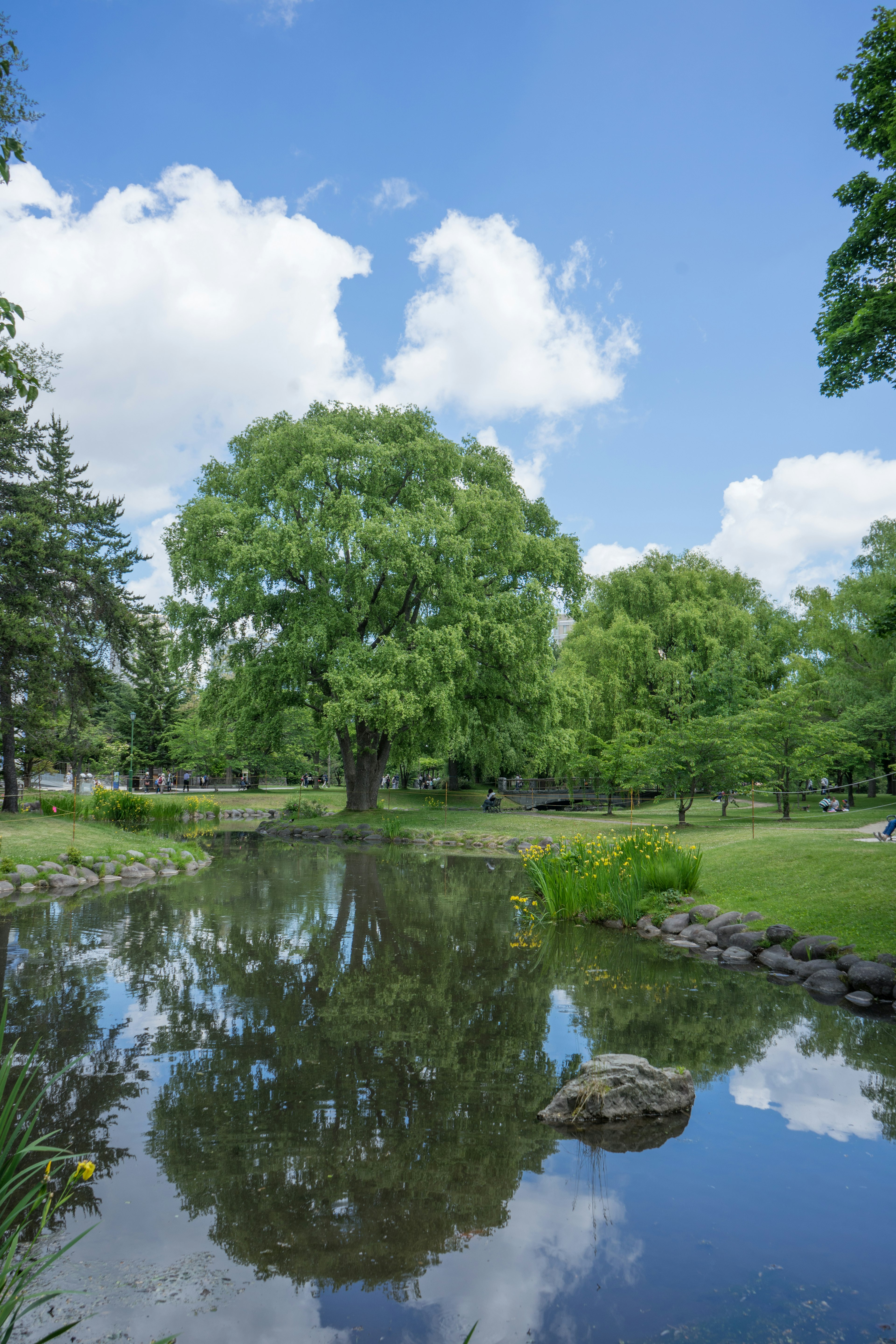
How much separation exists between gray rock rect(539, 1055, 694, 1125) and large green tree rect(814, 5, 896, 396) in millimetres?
9126

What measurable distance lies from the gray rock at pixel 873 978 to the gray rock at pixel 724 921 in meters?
2.13

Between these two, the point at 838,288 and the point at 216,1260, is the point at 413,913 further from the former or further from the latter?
the point at 838,288

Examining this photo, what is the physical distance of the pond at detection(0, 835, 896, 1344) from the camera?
3.35 m

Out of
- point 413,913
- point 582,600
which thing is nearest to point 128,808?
point 413,913

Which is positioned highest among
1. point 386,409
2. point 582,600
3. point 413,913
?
point 386,409

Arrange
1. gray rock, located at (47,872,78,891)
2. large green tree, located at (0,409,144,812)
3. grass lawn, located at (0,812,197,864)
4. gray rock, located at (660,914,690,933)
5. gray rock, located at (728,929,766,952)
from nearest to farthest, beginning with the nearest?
gray rock, located at (728,929,766,952) → gray rock, located at (660,914,690,933) → gray rock, located at (47,872,78,891) → grass lawn, located at (0,812,197,864) → large green tree, located at (0,409,144,812)

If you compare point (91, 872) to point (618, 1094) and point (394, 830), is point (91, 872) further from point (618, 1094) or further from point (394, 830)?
point (618, 1094)

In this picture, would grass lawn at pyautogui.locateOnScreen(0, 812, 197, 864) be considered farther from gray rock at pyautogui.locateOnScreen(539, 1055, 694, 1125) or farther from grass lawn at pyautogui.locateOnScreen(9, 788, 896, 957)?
gray rock at pyautogui.locateOnScreen(539, 1055, 694, 1125)

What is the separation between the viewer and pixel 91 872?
591 inches

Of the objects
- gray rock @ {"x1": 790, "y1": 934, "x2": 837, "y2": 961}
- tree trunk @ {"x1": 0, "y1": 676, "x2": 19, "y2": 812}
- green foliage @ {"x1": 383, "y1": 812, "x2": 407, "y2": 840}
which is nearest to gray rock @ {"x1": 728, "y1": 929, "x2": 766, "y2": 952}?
gray rock @ {"x1": 790, "y1": 934, "x2": 837, "y2": 961}

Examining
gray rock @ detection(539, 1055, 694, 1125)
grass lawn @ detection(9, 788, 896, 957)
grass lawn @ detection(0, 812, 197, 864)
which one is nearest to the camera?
gray rock @ detection(539, 1055, 694, 1125)

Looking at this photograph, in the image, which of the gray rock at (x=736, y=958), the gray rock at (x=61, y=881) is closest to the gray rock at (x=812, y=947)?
the gray rock at (x=736, y=958)

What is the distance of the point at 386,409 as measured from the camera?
93.8ft

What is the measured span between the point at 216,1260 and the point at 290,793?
4320 cm
